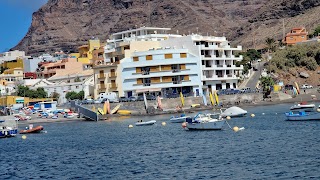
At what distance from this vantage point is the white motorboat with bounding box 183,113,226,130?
75562 mm

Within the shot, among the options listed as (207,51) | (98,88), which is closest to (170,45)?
(207,51)

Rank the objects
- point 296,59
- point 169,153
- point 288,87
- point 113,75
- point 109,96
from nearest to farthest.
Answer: point 169,153 < point 109,96 < point 113,75 < point 288,87 < point 296,59

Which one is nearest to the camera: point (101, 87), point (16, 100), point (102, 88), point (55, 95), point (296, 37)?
point (102, 88)

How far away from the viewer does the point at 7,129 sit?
277 ft

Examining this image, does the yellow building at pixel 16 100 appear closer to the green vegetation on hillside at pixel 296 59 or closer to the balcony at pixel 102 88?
the balcony at pixel 102 88

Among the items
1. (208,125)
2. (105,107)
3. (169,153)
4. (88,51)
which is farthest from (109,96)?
(88,51)

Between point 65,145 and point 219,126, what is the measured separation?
694 inches

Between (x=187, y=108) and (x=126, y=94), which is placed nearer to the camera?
(x=187, y=108)

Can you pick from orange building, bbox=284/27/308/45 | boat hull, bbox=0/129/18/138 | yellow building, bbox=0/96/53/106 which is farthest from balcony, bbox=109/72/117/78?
orange building, bbox=284/27/308/45

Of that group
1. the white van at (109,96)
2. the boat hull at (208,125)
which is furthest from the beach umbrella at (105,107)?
the boat hull at (208,125)

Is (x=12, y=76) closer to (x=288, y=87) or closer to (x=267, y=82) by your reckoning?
(x=267, y=82)

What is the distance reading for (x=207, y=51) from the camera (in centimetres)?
12581

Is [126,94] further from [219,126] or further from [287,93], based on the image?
[219,126]

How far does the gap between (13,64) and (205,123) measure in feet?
405
